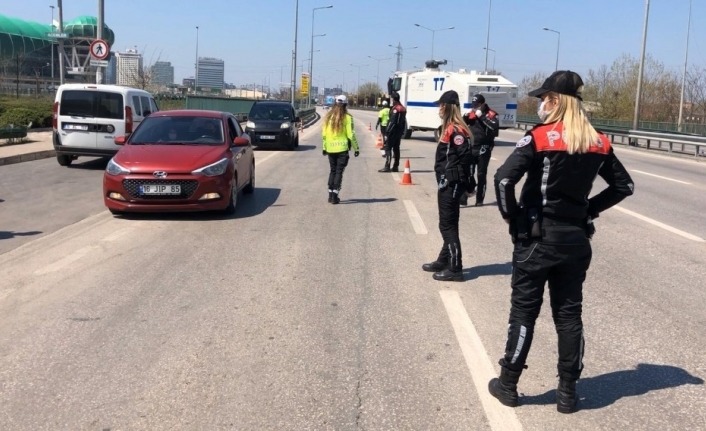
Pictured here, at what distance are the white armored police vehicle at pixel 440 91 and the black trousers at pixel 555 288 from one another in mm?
22977

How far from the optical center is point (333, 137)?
12000mm

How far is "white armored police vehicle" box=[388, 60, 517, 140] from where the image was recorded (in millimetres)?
29553

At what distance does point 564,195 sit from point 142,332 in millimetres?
3331

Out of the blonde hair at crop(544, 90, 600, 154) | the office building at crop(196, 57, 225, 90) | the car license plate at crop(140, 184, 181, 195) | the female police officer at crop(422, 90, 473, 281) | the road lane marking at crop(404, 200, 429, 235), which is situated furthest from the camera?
the office building at crop(196, 57, 225, 90)

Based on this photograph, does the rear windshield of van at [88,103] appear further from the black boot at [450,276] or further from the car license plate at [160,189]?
the black boot at [450,276]

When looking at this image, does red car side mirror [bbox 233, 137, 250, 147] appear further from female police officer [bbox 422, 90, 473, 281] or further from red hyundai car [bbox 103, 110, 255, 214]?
female police officer [bbox 422, 90, 473, 281]

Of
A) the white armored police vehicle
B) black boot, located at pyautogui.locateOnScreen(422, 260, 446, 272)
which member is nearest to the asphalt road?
black boot, located at pyautogui.locateOnScreen(422, 260, 446, 272)

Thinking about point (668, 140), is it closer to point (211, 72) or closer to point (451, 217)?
Answer: point (451, 217)

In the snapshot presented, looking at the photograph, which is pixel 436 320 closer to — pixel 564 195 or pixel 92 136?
pixel 564 195

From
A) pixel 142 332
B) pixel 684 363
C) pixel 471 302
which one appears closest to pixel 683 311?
pixel 684 363

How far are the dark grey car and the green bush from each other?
8.36m

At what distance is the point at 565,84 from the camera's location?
13.2ft

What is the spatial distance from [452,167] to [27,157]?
15.3 meters

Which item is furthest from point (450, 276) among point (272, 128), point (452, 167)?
point (272, 128)
